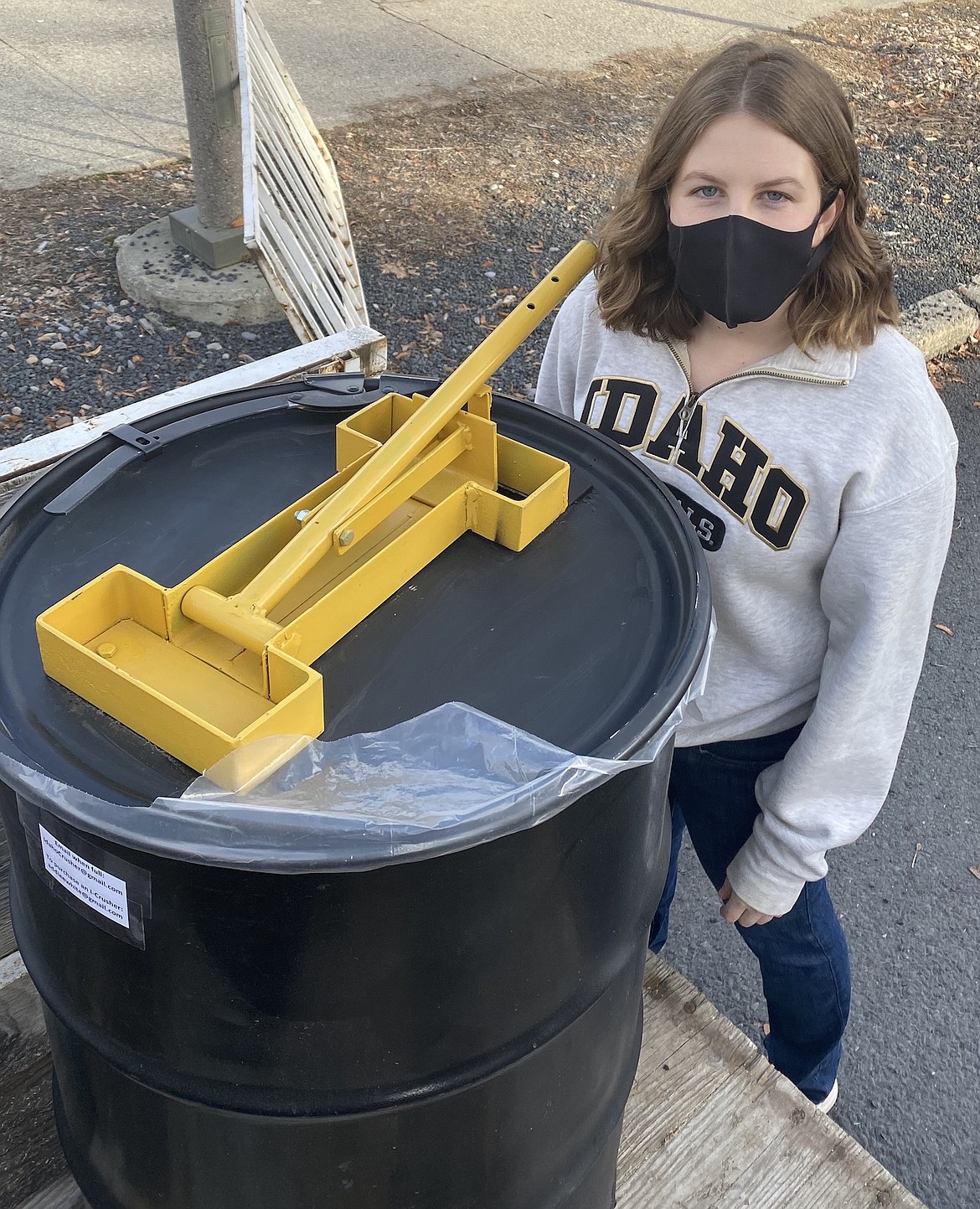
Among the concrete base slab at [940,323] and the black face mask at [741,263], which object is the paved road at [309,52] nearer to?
the concrete base slab at [940,323]

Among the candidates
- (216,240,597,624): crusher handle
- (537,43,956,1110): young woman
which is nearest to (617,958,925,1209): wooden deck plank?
(537,43,956,1110): young woman

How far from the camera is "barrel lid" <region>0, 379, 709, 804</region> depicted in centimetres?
113

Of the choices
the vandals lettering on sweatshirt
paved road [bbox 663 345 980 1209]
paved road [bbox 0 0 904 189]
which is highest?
the vandals lettering on sweatshirt

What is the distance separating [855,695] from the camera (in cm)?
158

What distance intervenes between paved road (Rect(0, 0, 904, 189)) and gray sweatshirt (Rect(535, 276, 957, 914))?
4551mm

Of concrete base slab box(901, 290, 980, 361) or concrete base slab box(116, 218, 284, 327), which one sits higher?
concrete base slab box(116, 218, 284, 327)

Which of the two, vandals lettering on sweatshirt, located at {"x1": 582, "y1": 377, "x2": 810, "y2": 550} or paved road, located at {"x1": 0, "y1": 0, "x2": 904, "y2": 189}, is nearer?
vandals lettering on sweatshirt, located at {"x1": 582, "y1": 377, "x2": 810, "y2": 550}

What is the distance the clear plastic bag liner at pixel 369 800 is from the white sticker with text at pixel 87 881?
4.1 inches

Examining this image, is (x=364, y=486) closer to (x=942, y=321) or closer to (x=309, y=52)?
(x=942, y=321)

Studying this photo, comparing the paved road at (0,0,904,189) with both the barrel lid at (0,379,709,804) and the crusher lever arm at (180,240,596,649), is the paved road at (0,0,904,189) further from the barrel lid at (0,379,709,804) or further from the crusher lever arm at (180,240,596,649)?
the crusher lever arm at (180,240,596,649)

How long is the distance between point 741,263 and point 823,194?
0.17 m

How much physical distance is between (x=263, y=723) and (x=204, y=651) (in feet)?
0.54

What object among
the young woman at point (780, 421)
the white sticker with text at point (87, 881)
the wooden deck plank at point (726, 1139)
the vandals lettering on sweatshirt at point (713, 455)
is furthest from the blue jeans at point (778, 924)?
the white sticker with text at point (87, 881)

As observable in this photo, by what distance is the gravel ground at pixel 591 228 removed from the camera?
248cm
